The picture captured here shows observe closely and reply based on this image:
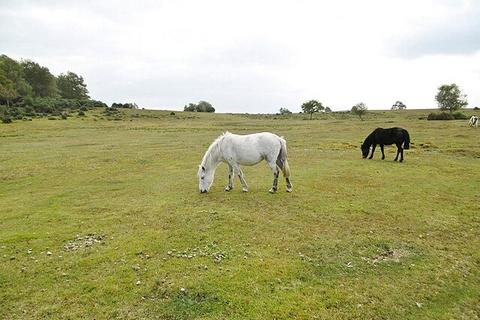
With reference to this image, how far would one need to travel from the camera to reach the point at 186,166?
20.4 m

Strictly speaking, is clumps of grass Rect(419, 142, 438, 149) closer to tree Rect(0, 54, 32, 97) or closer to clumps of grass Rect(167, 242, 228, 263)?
clumps of grass Rect(167, 242, 228, 263)

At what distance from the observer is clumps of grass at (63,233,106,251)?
8578 millimetres

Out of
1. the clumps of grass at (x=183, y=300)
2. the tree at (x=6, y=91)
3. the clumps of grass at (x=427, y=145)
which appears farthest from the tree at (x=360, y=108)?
the clumps of grass at (x=183, y=300)

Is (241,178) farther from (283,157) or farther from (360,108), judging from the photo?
(360,108)

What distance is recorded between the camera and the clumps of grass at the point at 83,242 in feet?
28.1

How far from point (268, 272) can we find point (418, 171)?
13.4 meters

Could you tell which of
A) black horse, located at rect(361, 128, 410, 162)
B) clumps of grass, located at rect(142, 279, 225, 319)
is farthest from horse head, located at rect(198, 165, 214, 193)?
black horse, located at rect(361, 128, 410, 162)

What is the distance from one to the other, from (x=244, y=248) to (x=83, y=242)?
4071 millimetres

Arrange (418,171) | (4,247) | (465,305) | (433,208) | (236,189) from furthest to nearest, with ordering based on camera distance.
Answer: (418,171), (236,189), (433,208), (4,247), (465,305)

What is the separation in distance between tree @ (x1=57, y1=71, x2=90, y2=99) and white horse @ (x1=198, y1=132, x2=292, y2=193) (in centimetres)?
10427

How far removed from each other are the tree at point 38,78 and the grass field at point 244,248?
87368mm

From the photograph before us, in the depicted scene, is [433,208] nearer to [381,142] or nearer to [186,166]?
[381,142]

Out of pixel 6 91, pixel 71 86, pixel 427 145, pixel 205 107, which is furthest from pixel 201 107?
pixel 427 145

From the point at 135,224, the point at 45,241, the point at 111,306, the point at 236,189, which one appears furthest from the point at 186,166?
the point at 111,306
